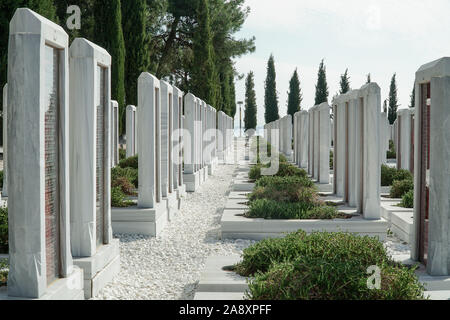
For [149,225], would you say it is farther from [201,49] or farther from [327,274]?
[201,49]

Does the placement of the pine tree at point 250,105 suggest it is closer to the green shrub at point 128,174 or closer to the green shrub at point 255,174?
the green shrub at point 255,174

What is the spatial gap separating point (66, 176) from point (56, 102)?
1.87 ft

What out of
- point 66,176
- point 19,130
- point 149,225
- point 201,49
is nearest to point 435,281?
point 66,176

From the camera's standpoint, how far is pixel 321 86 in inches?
1922

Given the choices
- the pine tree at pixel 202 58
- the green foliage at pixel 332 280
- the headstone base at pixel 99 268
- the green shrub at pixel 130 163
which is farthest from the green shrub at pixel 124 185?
the pine tree at pixel 202 58

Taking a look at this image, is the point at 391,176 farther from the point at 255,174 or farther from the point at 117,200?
the point at 117,200

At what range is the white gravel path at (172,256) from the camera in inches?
211

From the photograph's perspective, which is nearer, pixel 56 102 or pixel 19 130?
pixel 19 130

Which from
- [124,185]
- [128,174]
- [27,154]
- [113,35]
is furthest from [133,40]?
[27,154]

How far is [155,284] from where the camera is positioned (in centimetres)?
Answer: 560

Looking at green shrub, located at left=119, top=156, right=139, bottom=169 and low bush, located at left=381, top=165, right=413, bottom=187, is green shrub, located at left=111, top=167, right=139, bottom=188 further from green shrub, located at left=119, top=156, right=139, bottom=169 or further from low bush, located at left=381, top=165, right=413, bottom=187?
low bush, located at left=381, top=165, right=413, bottom=187

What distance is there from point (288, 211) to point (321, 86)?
138 feet

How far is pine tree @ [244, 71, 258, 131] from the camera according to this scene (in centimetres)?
6598
